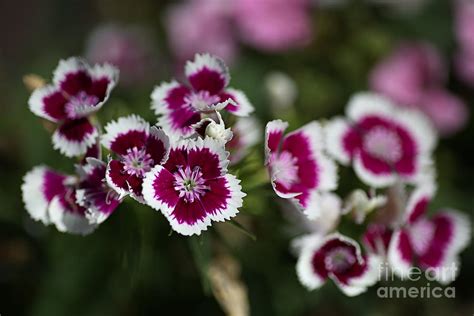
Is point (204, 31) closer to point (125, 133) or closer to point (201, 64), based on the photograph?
point (201, 64)

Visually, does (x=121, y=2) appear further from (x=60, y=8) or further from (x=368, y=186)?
(x=368, y=186)

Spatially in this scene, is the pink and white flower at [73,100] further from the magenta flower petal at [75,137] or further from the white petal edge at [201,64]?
the white petal edge at [201,64]

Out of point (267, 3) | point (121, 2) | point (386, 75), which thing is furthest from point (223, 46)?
point (121, 2)

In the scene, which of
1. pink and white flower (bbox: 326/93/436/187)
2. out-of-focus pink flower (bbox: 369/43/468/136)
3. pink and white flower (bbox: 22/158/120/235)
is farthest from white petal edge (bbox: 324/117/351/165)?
out-of-focus pink flower (bbox: 369/43/468/136)

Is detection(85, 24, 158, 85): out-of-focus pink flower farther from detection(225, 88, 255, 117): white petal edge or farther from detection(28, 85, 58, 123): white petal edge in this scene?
detection(225, 88, 255, 117): white petal edge

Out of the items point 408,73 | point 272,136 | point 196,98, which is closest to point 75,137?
point 196,98

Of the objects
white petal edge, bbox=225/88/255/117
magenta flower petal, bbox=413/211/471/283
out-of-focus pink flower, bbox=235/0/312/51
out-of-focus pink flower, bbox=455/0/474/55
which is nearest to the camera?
white petal edge, bbox=225/88/255/117

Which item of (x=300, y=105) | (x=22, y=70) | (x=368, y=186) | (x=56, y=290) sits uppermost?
(x=22, y=70)
